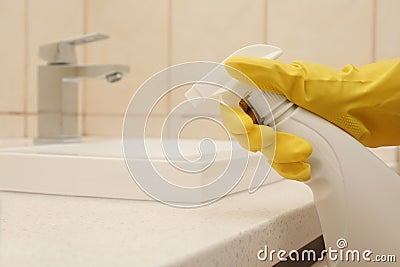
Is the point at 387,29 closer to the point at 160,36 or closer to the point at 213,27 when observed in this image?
the point at 213,27

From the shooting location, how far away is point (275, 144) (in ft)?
1.56

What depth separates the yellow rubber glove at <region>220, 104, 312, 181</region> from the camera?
0.47 m

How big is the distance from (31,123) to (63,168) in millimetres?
503

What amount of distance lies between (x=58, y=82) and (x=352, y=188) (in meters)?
0.62

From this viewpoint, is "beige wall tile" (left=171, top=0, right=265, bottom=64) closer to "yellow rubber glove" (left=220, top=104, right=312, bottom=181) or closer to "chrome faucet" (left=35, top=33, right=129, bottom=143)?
"chrome faucet" (left=35, top=33, right=129, bottom=143)

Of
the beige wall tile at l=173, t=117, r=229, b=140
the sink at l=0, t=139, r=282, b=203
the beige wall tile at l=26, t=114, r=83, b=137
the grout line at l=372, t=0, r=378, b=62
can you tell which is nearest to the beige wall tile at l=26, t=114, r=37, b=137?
the beige wall tile at l=26, t=114, r=83, b=137

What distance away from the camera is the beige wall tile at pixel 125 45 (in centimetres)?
117

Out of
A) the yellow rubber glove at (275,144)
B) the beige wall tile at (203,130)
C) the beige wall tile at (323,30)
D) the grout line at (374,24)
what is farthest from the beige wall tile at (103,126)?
the yellow rubber glove at (275,144)

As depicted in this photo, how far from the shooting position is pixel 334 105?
472mm

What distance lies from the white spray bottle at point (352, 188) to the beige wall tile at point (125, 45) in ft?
2.36

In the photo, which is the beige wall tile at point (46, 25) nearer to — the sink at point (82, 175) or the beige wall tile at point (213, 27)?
the beige wall tile at point (213, 27)

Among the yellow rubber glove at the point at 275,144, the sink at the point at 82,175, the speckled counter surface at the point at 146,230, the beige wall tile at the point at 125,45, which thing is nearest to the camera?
the speckled counter surface at the point at 146,230

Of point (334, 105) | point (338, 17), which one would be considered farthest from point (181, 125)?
point (334, 105)

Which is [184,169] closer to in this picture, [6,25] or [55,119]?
[55,119]
